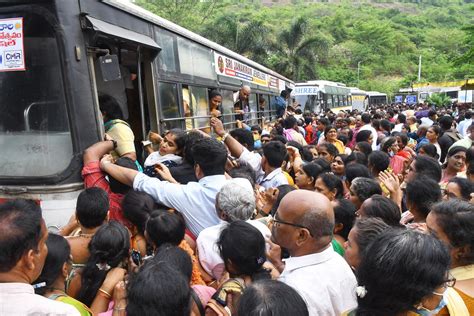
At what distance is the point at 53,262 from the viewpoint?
2070mm

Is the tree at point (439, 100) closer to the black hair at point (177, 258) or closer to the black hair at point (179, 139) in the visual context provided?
the black hair at point (179, 139)

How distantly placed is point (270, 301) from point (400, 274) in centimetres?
47

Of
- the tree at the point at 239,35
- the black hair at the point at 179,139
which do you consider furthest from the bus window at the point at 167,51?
the tree at the point at 239,35

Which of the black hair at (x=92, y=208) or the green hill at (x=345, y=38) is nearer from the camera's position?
the black hair at (x=92, y=208)

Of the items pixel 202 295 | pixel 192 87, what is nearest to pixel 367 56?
pixel 192 87

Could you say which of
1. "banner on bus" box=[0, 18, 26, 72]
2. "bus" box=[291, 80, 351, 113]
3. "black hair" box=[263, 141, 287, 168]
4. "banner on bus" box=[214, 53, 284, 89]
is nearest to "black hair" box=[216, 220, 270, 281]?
"black hair" box=[263, 141, 287, 168]

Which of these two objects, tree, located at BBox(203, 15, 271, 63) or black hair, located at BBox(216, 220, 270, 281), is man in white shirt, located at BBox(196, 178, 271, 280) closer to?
black hair, located at BBox(216, 220, 270, 281)

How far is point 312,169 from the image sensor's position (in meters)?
4.35

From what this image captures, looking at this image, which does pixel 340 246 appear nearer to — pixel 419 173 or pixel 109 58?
pixel 419 173

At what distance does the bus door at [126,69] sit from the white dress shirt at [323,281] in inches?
98.5

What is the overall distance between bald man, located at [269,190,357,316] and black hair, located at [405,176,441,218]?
122cm

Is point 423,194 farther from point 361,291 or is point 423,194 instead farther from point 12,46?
point 12,46

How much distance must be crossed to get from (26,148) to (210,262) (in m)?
2.10

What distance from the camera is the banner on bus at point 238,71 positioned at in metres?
7.82
